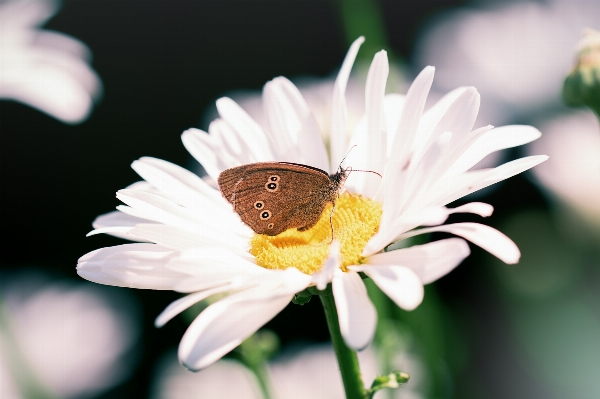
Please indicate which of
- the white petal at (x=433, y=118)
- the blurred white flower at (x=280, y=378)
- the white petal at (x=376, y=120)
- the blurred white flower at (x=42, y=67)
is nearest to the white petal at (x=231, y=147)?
the white petal at (x=376, y=120)

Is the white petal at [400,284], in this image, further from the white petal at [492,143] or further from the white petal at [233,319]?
the white petal at [492,143]

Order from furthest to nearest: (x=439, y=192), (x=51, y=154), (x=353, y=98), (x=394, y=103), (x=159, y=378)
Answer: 1. (x=51, y=154)
2. (x=353, y=98)
3. (x=159, y=378)
4. (x=394, y=103)
5. (x=439, y=192)

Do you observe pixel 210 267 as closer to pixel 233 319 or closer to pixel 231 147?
pixel 233 319

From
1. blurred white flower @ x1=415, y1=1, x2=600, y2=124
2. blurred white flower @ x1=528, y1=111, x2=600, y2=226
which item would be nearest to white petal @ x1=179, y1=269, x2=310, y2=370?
blurred white flower @ x1=528, y1=111, x2=600, y2=226

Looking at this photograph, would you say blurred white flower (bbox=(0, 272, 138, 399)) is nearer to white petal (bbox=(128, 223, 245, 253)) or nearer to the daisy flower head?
the daisy flower head

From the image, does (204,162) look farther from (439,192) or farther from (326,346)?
(326,346)

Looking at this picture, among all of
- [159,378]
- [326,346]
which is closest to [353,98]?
[326,346]

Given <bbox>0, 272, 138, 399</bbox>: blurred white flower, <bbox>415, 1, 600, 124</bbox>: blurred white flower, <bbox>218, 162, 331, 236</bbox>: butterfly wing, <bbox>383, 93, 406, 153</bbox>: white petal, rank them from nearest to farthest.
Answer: <bbox>218, 162, 331, 236</bbox>: butterfly wing < <bbox>383, 93, 406, 153</bbox>: white petal < <bbox>0, 272, 138, 399</bbox>: blurred white flower < <bbox>415, 1, 600, 124</bbox>: blurred white flower

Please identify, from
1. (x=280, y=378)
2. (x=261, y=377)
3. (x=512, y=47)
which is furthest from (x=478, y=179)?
(x=512, y=47)
